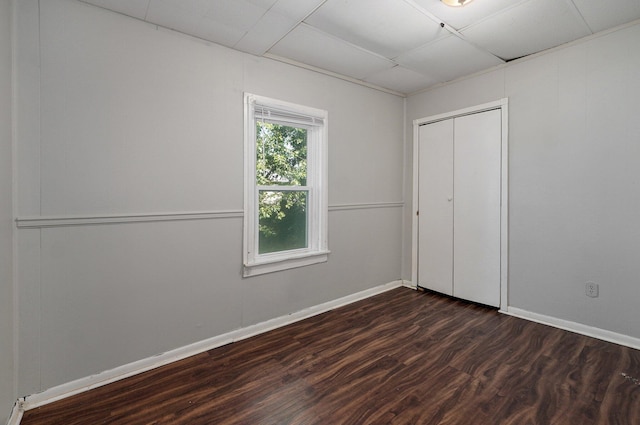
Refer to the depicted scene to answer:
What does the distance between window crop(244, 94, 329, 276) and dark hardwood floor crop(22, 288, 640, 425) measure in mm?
722

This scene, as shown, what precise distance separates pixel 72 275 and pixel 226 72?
6.11 feet

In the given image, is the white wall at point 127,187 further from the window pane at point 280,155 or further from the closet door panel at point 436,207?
the closet door panel at point 436,207

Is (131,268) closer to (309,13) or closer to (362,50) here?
(309,13)

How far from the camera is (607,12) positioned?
2229 mm

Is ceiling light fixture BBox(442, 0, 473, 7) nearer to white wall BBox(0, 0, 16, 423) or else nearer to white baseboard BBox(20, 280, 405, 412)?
white wall BBox(0, 0, 16, 423)

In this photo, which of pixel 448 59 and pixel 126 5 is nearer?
pixel 126 5

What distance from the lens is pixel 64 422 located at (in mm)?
1668

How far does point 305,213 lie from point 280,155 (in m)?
0.66

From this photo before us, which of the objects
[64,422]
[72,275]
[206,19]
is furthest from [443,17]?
[64,422]

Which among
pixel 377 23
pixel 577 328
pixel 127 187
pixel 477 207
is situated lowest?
pixel 577 328

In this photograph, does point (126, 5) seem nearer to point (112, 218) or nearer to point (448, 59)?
point (112, 218)

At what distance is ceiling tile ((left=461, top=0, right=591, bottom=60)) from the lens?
85.9 inches

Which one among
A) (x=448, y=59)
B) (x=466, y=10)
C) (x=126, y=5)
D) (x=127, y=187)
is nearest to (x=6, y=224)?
(x=127, y=187)

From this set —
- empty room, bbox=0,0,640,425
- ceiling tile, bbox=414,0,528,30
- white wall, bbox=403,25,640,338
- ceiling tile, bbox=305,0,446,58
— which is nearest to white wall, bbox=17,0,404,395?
empty room, bbox=0,0,640,425
